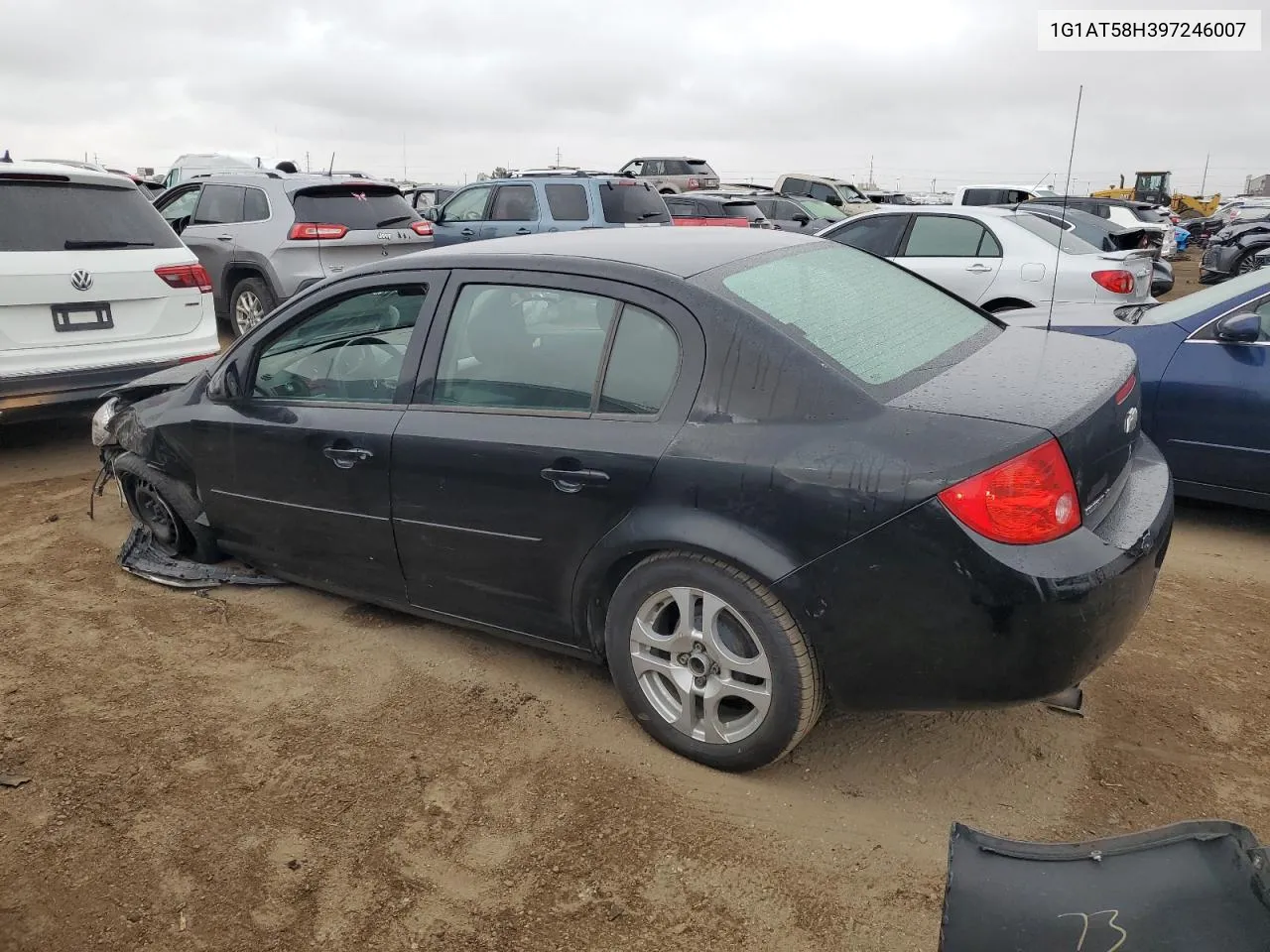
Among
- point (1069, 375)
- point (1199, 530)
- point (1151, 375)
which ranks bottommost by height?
point (1199, 530)

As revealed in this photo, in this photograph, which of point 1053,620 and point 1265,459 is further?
point 1265,459

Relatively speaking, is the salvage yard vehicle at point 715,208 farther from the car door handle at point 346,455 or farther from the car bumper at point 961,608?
the car bumper at point 961,608

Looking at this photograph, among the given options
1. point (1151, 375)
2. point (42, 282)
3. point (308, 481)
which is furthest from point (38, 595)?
point (1151, 375)

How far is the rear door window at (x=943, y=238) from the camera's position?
8.25 m

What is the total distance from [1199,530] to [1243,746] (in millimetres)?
2176

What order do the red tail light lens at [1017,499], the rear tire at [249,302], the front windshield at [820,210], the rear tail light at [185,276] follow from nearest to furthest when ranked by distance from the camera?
the red tail light lens at [1017,499] → the rear tail light at [185,276] → the rear tire at [249,302] → the front windshield at [820,210]

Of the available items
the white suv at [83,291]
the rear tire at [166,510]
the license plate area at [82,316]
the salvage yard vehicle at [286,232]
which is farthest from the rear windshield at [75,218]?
the salvage yard vehicle at [286,232]

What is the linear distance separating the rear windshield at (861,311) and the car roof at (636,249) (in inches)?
5.2

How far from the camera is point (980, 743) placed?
2994mm

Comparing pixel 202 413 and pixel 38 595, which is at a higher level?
pixel 202 413

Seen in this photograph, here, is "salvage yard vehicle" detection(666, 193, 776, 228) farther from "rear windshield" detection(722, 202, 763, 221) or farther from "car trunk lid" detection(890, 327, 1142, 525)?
"car trunk lid" detection(890, 327, 1142, 525)

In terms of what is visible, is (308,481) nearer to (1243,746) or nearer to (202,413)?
(202,413)

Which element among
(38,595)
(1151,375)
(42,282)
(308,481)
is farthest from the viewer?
(42,282)

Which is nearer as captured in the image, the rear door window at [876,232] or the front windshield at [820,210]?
the rear door window at [876,232]
